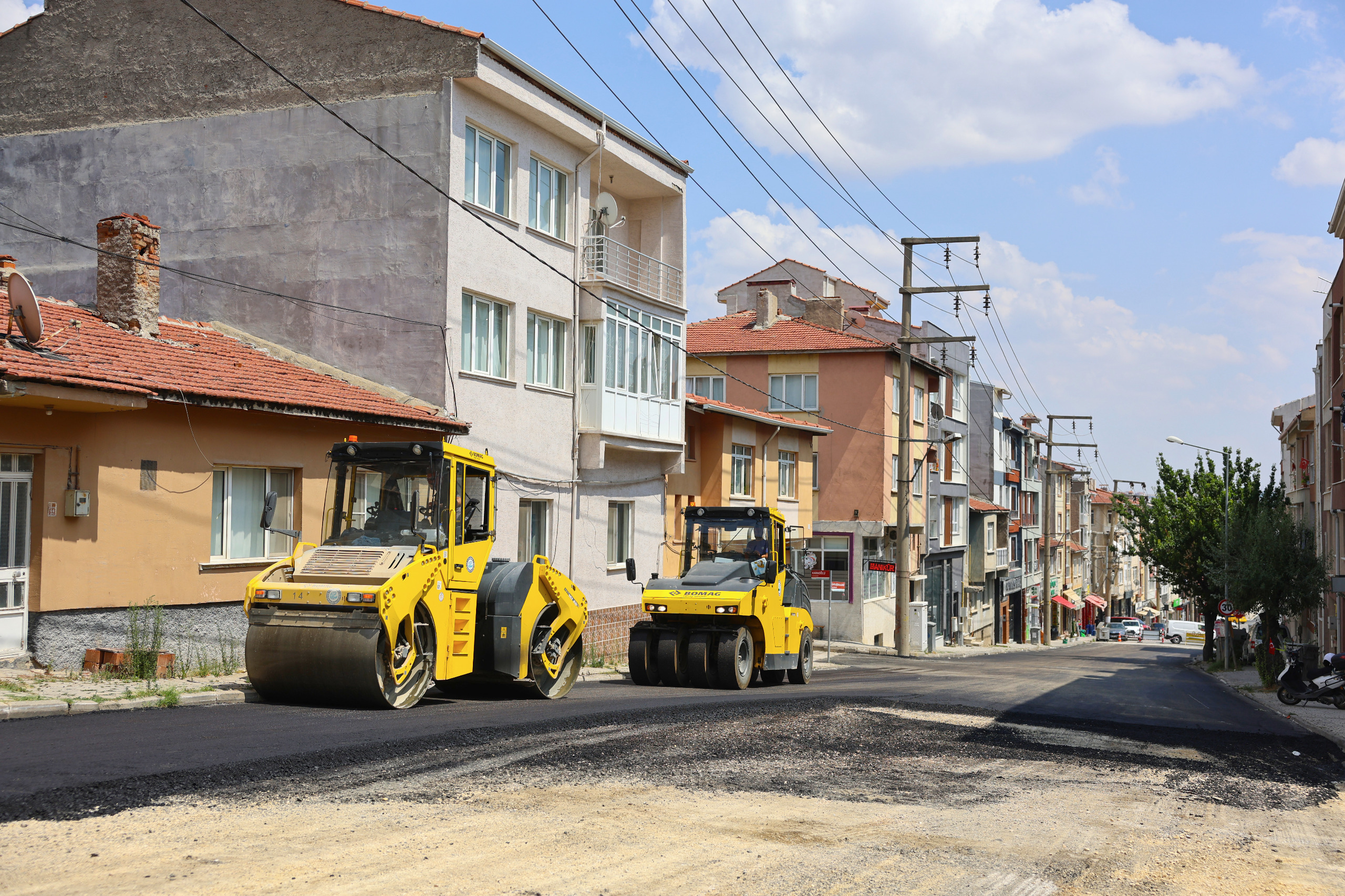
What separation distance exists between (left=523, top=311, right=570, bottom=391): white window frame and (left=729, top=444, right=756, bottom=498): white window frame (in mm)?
10137

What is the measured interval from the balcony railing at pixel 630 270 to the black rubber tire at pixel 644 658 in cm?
896

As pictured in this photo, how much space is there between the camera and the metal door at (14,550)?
13.9 metres

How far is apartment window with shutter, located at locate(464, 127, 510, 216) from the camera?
71.3 ft

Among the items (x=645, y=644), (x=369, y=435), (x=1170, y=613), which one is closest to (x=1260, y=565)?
(x=645, y=644)

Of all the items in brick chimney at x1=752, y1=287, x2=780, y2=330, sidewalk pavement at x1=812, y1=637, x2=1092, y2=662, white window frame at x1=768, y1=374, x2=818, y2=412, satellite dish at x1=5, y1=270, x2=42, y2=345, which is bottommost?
sidewalk pavement at x1=812, y1=637, x2=1092, y2=662

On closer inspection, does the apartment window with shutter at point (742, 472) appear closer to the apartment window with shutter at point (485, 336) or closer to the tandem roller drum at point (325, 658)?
the apartment window with shutter at point (485, 336)

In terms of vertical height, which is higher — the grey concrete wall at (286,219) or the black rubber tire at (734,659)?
the grey concrete wall at (286,219)

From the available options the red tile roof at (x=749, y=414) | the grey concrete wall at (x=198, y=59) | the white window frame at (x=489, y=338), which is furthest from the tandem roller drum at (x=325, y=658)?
the red tile roof at (x=749, y=414)

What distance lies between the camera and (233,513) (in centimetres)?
1711

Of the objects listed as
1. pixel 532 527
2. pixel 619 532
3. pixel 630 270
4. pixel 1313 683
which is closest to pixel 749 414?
pixel 619 532

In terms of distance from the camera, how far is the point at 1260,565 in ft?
114

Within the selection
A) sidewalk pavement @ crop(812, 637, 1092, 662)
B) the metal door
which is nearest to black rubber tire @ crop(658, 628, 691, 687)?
the metal door

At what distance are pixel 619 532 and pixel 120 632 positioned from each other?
1371 cm

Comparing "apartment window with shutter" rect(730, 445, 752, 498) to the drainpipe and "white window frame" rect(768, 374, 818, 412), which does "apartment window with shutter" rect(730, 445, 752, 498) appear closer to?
"white window frame" rect(768, 374, 818, 412)
